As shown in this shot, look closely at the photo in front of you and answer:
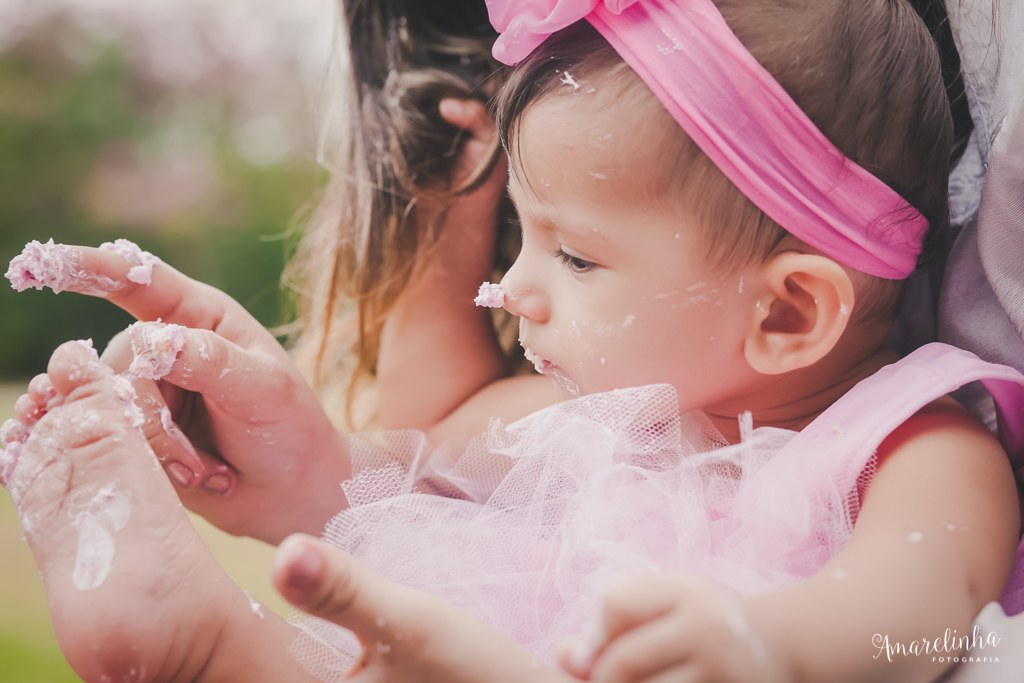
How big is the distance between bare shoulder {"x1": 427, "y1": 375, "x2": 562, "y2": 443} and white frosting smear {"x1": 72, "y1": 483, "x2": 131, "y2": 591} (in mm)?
575

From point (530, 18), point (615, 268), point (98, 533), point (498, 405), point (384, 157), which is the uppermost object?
point (530, 18)

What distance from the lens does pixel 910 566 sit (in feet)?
2.10

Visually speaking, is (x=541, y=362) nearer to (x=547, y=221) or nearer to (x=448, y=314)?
(x=547, y=221)

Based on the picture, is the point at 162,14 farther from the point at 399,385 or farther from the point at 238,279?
the point at 399,385

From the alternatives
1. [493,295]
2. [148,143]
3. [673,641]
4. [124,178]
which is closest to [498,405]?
[493,295]

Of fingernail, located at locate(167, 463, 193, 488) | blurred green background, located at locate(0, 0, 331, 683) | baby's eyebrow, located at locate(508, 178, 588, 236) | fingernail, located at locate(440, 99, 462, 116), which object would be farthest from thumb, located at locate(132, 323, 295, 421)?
blurred green background, located at locate(0, 0, 331, 683)

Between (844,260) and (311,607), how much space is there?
702mm

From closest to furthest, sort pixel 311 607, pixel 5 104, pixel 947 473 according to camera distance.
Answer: pixel 311 607
pixel 947 473
pixel 5 104

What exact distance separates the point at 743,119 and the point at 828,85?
103 mm

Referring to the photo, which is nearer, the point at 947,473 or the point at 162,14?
the point at 947,473

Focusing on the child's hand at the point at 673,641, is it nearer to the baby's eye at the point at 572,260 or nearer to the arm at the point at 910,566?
the arm at the point at 910,566

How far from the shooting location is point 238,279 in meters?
3.65

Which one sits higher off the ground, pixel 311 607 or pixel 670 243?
pixel 670 243

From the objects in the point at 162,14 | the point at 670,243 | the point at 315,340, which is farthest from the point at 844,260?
the point at 162,14
